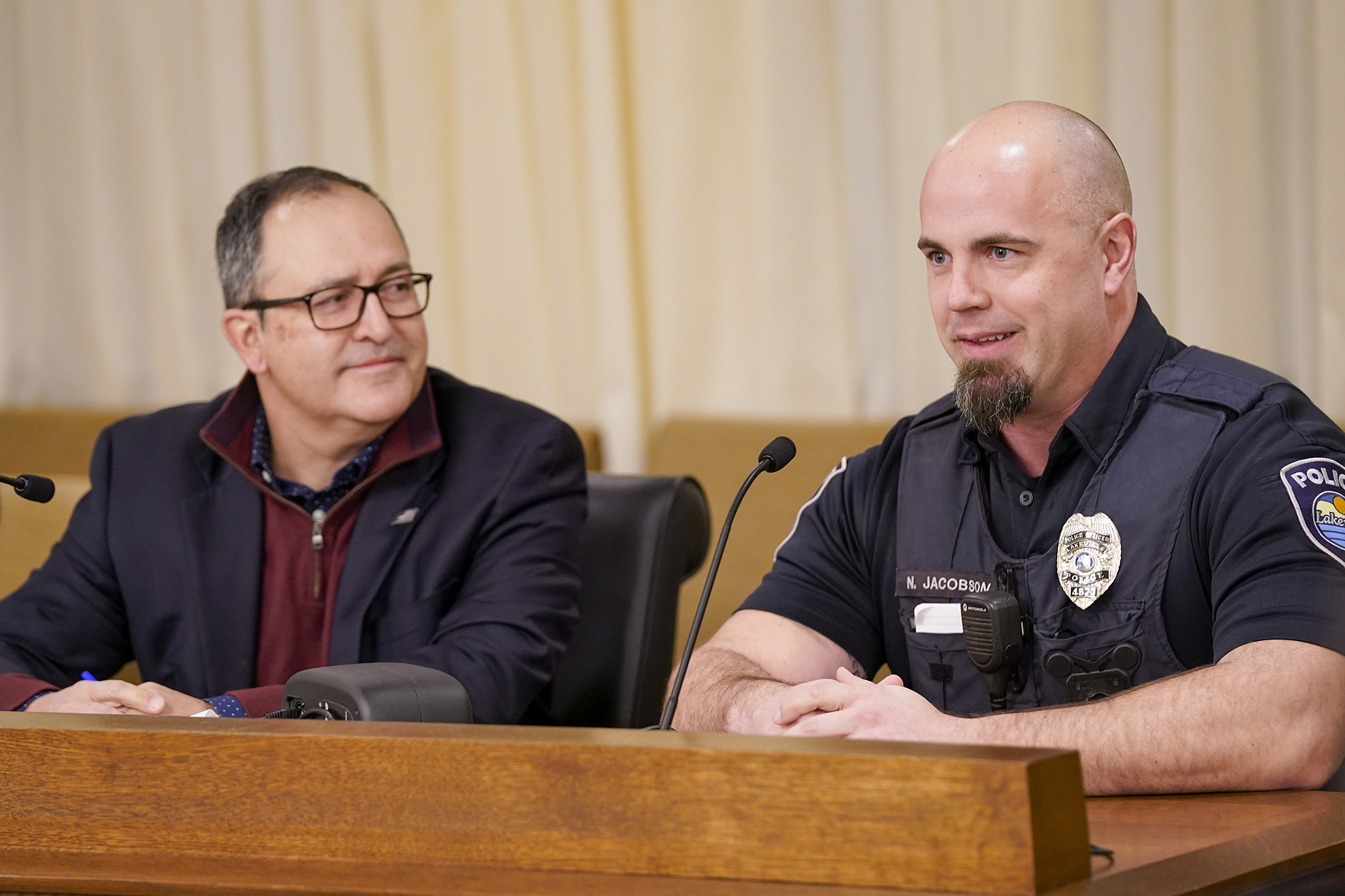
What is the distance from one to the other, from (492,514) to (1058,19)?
147cm

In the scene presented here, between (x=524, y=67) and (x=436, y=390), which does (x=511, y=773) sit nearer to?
(x=436, y=390)

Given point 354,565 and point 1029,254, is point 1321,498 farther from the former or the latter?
point 354,565

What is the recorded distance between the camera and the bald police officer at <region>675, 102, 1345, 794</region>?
1453 mm

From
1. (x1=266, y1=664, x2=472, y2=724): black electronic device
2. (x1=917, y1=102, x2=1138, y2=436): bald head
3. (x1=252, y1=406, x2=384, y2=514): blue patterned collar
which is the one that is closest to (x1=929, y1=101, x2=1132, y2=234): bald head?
(x1=917, y1=102, x2=1138, y2=436): bald head

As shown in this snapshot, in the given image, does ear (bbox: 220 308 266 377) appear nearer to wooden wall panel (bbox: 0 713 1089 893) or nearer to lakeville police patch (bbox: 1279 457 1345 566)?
wooden wall panel (bbox: 0 713 1089 893)

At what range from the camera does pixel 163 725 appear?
3.79 ft

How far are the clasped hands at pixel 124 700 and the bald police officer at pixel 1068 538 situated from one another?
2.13 feet

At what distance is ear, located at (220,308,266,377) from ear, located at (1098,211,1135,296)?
4.37ft

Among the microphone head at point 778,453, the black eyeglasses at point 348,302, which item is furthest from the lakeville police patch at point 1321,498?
the black eyeglasses at point 348,302

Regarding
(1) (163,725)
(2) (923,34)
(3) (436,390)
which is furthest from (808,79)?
(1) (163,725)

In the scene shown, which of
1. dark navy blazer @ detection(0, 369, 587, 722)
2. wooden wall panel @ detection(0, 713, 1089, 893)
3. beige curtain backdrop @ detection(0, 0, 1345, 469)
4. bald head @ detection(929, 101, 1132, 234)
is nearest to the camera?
wooden wall panel @ detection(0, 713, 1089, 893)

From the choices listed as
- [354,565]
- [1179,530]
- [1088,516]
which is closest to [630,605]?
[354,565]

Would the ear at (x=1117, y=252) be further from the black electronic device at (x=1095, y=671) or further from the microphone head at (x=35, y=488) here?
the microphone head at (x=35, y=488)

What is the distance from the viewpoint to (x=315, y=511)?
2.33 metres
